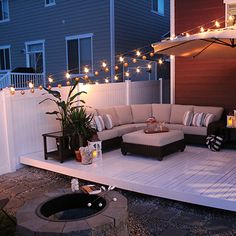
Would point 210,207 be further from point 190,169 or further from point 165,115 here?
point 165,115

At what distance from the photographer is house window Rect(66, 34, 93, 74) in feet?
37.2

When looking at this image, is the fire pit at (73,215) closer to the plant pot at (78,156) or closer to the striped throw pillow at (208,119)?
the plant pot at (78,156)

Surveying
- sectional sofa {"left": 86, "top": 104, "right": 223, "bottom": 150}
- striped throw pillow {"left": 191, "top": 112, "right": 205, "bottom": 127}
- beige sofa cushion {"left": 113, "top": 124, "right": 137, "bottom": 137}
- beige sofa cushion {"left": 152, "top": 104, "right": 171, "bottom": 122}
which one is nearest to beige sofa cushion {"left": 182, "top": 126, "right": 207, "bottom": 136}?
sectional sofa {"left": 86, "top": 104, "right": 223, "bottom": 150}

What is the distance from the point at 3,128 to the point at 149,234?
3.57 meters

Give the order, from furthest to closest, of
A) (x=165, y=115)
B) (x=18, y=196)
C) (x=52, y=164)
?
(x=165, y=115)
(x=52, y=164)
(x=18, y=196)

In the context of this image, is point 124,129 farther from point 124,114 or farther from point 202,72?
point 202,72

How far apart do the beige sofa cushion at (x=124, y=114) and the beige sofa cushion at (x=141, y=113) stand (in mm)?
108

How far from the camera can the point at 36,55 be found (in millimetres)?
13281

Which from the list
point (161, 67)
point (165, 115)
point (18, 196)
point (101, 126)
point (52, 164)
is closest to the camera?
point (18, 196)

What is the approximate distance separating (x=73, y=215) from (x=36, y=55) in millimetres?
11083

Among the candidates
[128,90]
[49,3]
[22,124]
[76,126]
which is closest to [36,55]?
A: [49,3]

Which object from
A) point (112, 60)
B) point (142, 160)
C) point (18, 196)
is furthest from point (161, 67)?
point (18, 196)

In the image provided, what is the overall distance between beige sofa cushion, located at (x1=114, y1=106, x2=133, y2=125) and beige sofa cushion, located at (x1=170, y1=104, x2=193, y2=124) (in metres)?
1.01

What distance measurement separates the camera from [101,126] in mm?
6551
